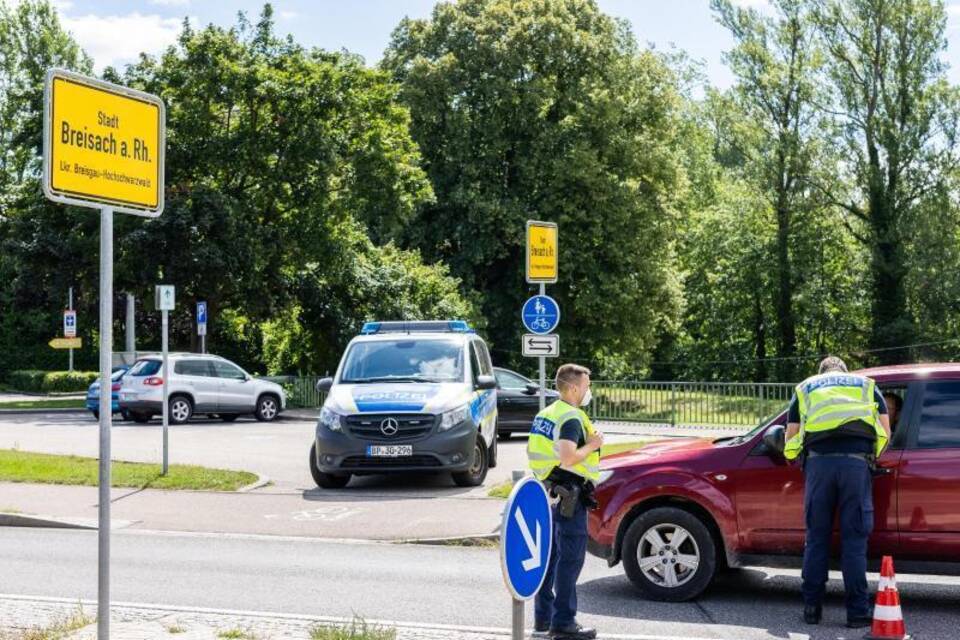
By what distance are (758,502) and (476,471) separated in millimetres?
7712

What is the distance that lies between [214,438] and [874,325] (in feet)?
107

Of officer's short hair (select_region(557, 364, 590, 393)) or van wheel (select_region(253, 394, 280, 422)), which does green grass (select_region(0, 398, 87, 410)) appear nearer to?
van wheel (select_region(253, 394, 280, 422))

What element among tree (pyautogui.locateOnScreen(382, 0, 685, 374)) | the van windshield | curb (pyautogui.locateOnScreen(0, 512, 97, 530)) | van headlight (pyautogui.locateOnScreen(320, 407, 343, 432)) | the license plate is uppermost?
tree (pyautogui.locateOnScreen(382, 0, 685, 374))

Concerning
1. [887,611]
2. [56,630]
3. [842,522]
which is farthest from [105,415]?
[842,522]

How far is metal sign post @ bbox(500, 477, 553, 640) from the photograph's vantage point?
511 cm

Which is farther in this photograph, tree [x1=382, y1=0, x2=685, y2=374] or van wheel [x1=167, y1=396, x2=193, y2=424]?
tree [x1=382, y1=0, x2=685, y2=374]

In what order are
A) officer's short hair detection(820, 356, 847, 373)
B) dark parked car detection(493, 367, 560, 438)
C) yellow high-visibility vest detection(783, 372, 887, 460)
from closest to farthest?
yellow high-visibility vest detection(783, 372, 887, 460), officer's short hair detection(820, 356, 847, 373), dark parked car detection(493, 367, 560, 438)

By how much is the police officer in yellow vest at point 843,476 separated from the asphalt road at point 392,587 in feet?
0.91

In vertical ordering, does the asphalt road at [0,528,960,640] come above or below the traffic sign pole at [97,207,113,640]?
below

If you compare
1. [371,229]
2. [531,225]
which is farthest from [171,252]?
[531,225]

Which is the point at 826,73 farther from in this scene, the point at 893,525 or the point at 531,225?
the point at 893,525

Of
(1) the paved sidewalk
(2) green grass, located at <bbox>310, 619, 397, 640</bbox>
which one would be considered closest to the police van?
(1) the paved sidewalk

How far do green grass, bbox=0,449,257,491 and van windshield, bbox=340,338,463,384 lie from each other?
211cm

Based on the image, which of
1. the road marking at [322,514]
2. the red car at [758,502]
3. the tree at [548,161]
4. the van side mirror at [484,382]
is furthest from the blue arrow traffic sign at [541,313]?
the tree at [548,161]
